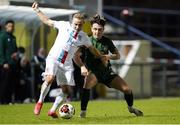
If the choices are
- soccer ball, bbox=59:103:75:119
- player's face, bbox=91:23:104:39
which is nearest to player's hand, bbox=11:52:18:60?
player's face, bbox=91:23:104:39

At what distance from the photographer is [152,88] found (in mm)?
27859

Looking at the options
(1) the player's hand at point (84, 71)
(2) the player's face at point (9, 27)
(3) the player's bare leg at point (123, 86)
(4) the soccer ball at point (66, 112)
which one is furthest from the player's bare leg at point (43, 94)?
(2) the player's face at point (9, 27)

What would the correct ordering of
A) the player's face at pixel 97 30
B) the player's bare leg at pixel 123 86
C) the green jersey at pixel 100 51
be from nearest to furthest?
the player's face at pixel 97 30 < the green jersey at pixel 100 51 < the player's bare leg at pixel 123 86

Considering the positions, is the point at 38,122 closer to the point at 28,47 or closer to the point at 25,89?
the point at 25,89

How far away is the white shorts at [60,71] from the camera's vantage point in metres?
12.8

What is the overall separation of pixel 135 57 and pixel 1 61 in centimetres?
948

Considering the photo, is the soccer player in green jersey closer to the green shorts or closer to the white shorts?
the green shorts

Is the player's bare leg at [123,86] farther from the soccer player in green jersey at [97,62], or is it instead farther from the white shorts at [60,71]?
the white shorts at [60,71]

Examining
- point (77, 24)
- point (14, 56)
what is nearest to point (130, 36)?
point (14, 56)

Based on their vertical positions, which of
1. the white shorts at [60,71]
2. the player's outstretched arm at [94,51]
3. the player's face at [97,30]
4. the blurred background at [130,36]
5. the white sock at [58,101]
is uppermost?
the player's face at [97,30]

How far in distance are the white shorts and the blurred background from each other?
23.9ft

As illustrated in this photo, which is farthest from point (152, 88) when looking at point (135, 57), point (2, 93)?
point (2, 93)

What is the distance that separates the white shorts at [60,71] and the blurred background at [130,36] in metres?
7.30

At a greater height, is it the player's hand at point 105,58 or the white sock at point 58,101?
the player's hand at point 105,58
